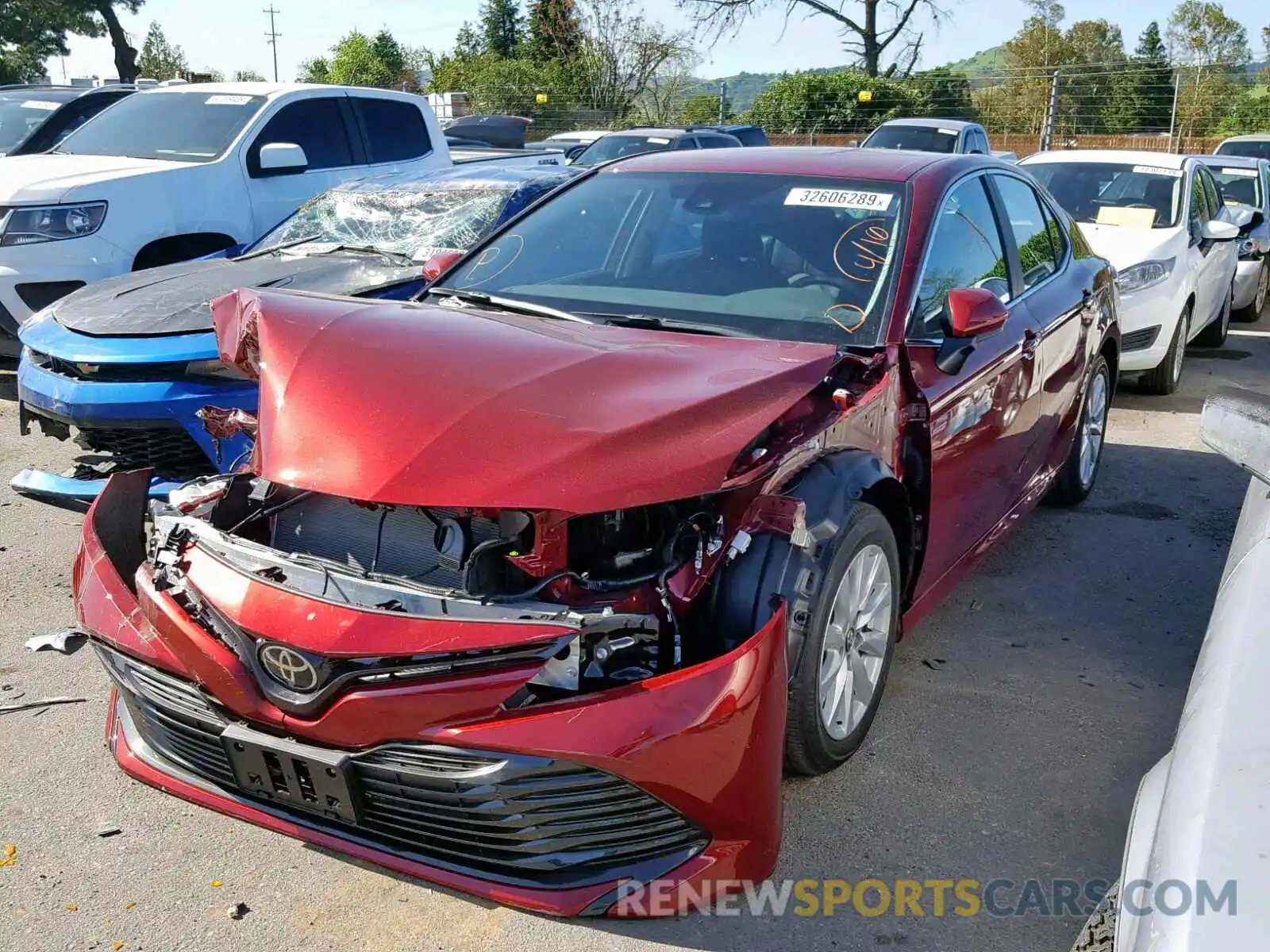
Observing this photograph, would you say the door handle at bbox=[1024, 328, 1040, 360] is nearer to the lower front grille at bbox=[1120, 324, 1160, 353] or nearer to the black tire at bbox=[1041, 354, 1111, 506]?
the black tire at bbox=[1041, 354, 1111, 506]

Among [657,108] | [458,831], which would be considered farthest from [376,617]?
[657,108]

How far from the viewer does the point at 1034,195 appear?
484cm

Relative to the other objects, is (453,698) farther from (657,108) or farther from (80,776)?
(657,108)

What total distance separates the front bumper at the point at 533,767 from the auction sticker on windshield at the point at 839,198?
1.78 m

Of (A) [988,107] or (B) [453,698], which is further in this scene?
(A) [988,107]

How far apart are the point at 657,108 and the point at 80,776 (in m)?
32.8

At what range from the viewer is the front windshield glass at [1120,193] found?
825 cm

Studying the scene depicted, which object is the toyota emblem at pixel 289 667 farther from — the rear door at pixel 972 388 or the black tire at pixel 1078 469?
the black tire at pixel 1078 469

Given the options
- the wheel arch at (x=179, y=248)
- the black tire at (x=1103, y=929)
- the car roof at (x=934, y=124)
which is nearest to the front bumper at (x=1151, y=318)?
the wheel arch at (x=179, y=248)

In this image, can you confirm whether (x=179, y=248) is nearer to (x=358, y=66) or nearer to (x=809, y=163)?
(x=809, y=163)

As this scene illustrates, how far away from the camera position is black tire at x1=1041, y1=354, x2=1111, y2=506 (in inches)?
202

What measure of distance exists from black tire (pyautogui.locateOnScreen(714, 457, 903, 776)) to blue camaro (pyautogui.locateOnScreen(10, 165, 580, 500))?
5.91 ft

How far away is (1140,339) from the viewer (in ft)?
24.6

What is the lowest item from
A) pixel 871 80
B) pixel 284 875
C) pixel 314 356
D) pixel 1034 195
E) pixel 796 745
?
pixel 284 875
